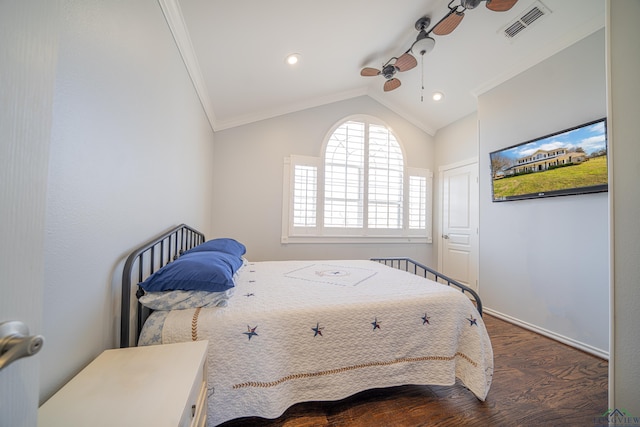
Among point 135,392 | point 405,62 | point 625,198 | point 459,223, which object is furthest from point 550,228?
point 135,392

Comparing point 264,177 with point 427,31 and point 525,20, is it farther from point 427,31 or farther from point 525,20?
point 525,20

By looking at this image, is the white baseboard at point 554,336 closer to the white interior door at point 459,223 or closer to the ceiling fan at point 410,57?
the white interior door at point 459,223

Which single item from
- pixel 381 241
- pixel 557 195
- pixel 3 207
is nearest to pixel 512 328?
pixel 557 195

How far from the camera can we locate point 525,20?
7.41ft

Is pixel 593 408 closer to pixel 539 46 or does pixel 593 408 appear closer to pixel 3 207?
pixel 3 207

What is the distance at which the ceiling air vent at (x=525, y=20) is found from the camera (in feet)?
7.00

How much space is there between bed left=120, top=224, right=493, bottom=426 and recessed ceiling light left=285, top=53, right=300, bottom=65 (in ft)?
7.47

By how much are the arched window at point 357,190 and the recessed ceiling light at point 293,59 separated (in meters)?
1.40

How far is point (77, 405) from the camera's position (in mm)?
680

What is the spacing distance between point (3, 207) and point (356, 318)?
1.41 meters

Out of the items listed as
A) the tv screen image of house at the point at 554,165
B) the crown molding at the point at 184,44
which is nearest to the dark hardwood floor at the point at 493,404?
the tv screen image of house at the point at 554,165

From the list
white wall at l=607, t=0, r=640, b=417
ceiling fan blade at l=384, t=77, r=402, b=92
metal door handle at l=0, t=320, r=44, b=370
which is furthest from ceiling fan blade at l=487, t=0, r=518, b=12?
metal door handle at l=0, t=320, r=44, b=370

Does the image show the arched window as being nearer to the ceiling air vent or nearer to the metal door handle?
the ceiling air vent

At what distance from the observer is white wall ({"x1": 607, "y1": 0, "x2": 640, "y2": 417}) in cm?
97
